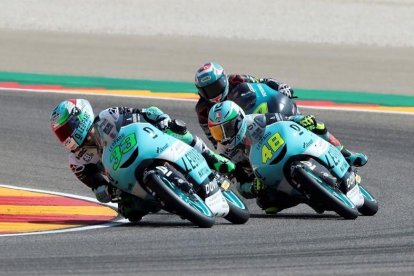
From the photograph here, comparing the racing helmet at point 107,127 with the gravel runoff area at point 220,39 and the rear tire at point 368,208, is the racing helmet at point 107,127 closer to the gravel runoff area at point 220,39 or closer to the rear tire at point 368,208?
the rear tire at point 368,208

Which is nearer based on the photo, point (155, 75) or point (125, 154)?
Answer: point (125, 154)

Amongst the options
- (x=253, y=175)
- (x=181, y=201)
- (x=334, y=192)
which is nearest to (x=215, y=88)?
(x=253, y=175)

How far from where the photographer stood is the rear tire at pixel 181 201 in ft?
37.3

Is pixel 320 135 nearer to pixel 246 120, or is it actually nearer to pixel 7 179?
pixel 246 120

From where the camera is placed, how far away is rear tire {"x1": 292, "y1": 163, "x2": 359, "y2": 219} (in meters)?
12.1

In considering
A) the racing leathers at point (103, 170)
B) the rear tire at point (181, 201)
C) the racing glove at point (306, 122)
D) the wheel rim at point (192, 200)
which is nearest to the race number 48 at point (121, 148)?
the racing leathers at point (103, 170)

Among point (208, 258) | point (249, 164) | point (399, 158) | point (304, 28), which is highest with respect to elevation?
point (208, 258)

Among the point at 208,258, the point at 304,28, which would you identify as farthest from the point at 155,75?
the point at 208,258

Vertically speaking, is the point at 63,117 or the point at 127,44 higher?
the point at 63,117

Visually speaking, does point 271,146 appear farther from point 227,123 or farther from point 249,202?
point 249,202

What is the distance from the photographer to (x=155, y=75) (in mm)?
23500

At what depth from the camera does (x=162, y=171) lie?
38.1 ft

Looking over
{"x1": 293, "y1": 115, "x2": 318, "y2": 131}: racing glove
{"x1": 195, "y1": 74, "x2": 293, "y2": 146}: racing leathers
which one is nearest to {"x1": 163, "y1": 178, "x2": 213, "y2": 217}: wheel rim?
{"x1": 293, "y1": 115, "x2": 318, "y2": 131}: racing glove

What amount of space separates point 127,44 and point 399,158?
10.6 m
